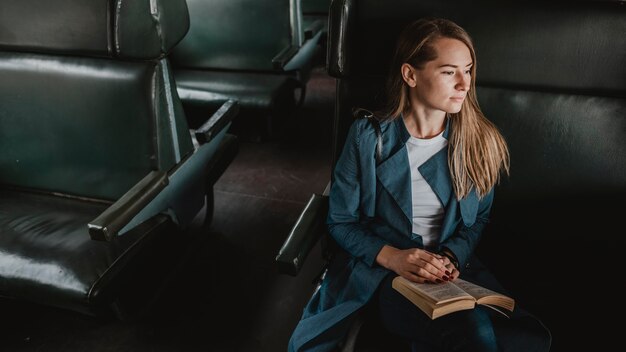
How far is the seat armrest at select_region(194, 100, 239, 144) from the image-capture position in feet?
6.08

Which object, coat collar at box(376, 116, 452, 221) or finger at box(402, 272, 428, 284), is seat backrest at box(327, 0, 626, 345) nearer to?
coat collar at box(376, 116, 452, 221)

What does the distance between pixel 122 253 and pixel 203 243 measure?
0.72 metres

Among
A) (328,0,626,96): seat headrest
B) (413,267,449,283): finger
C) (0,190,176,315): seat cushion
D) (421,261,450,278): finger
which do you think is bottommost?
(0,190,176,315): seat cushion

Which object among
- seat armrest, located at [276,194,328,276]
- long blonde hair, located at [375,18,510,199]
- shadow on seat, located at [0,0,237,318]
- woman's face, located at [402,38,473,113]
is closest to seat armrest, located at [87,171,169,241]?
shadow on seat, located at [0,0,237,318]

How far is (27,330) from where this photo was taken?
5.98ft

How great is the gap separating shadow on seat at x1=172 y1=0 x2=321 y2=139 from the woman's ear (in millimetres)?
1440

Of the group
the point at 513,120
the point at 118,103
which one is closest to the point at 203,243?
the point at 118,103

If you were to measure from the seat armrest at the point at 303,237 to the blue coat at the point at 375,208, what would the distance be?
Answer: 41 mm

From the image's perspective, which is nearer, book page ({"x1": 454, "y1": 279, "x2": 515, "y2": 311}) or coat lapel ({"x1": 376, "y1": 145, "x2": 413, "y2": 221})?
book page ({"x1": 454, "y1": 279, "x2": 515, "y2": 311})

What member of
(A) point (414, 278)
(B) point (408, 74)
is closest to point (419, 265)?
(A) point (414, 278)

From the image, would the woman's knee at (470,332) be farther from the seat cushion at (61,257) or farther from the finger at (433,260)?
the seat cushion at (61,257)

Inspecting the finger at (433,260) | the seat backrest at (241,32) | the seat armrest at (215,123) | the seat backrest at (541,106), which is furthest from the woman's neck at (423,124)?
the seat backrest at (241,32)

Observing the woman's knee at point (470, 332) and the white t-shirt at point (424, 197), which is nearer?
the woman's knee at point (470, 332)

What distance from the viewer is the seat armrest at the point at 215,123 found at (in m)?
1.85
